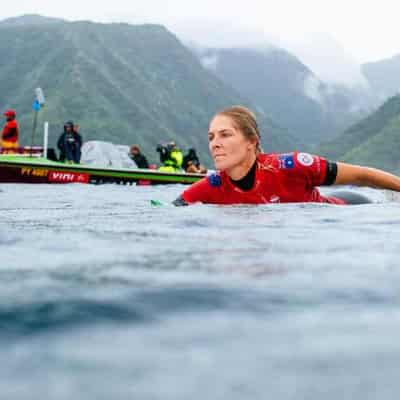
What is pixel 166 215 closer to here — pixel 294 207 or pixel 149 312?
pixel 294 207

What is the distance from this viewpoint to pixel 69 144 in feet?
56.3

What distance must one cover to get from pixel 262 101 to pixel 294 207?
190 metres

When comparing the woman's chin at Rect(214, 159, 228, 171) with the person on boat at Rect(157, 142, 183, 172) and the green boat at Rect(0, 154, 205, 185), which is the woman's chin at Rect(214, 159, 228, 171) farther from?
the person on boat at Rect(157, 142, 183, 172)

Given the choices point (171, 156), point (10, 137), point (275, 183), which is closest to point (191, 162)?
point (171, 156)

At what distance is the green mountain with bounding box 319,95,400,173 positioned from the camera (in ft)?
231

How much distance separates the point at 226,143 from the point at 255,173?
331 millimetres

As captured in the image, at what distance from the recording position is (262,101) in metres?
191

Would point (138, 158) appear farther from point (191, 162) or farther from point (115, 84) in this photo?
point (115, 84)

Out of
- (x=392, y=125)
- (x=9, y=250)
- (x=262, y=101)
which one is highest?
(x=262, y=101)

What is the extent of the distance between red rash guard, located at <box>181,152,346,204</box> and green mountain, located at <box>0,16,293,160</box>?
295 ft

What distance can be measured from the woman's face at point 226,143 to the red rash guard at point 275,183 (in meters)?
0.20

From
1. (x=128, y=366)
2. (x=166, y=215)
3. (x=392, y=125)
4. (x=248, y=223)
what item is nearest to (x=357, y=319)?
(x=128, y=366)

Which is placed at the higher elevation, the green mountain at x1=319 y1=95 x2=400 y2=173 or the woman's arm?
the green mountain at x1=319 y1=95 x2=400 y2=173

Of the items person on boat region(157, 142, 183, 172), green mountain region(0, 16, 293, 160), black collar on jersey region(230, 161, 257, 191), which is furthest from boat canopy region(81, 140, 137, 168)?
green mountain region(0, 16, 293, 160)
